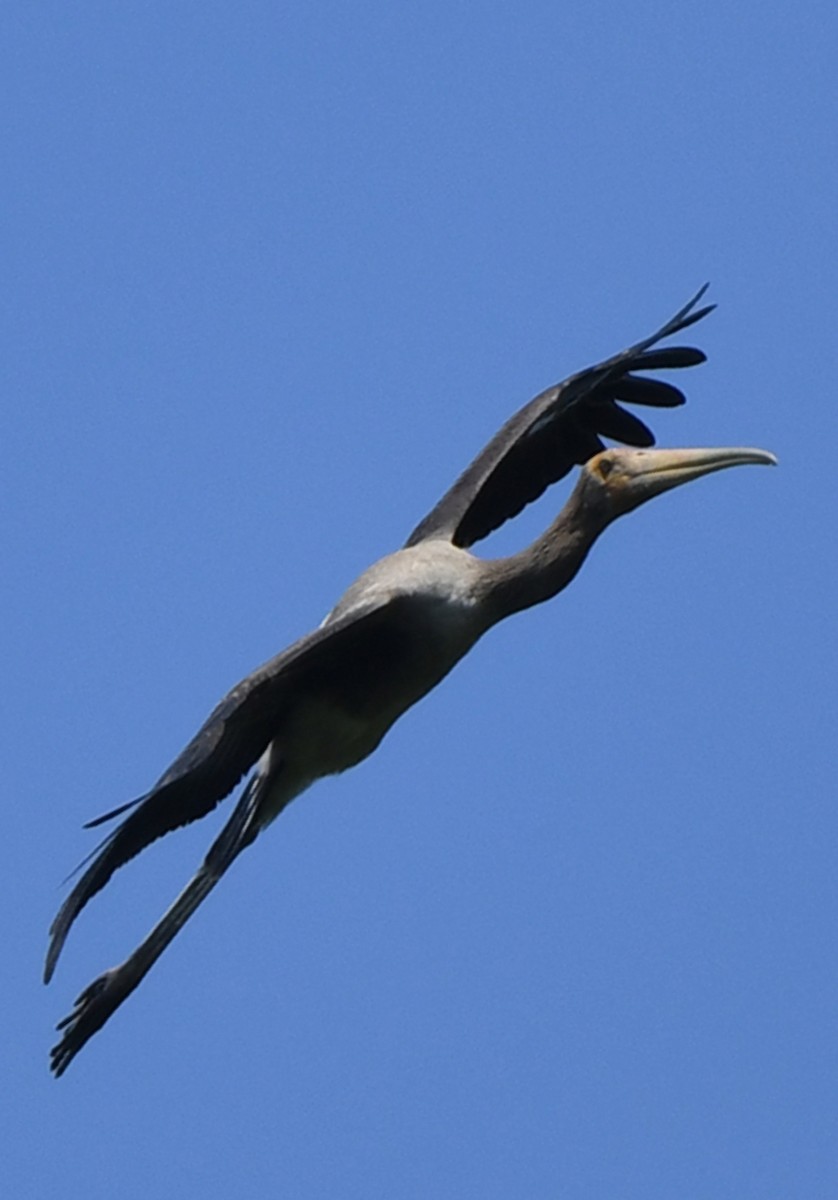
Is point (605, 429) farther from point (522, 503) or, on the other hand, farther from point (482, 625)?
point (482, 625)

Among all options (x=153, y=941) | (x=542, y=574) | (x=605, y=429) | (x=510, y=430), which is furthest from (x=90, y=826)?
(x=605, y=429)

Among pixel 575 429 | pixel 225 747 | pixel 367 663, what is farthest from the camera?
pixel 575 429

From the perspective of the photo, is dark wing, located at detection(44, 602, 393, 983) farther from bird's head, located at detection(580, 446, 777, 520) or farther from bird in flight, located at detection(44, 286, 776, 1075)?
bird's head, located at detection(580, 446, 777, 520)

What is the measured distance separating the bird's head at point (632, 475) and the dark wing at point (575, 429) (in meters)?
1.34

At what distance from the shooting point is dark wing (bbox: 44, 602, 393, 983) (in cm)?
1300

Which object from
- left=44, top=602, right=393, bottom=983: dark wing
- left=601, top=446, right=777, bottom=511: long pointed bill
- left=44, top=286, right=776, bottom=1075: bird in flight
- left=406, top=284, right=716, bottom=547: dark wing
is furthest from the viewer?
left=406, top=284, right=716, bottom=547: dark wing

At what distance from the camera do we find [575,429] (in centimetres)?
1647

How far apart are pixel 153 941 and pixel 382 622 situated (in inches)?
63.5

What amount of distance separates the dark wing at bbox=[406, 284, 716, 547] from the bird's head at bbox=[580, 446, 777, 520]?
1.34 m

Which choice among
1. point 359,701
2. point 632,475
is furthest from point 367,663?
point 632,475

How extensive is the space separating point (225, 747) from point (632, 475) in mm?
2172

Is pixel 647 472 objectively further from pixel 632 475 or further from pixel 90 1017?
pixel 90 1017

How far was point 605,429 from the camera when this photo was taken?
16.5m

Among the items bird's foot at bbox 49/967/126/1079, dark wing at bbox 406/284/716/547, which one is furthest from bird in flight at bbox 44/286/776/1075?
dark wing at bbox 406/284/716/547
